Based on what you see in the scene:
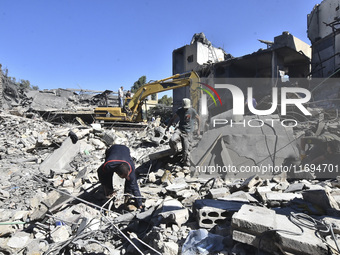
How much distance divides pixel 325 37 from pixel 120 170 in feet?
53.3

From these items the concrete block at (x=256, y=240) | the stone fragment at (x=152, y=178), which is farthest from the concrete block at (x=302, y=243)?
the stone fragment at (x=152, y=178)

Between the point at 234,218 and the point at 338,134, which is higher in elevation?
the point at 338,134

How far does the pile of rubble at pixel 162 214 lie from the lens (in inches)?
86.7

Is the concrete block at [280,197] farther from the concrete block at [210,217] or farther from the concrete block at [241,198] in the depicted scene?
the concrete block at [210,217]

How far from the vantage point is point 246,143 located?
5.65 m

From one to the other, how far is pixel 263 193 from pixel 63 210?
3.43 meters

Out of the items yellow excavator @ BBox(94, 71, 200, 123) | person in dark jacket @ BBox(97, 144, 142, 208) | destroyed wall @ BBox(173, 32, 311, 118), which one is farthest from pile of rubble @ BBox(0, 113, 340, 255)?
destroyed wall @ BBox(173, 32, 311, 118)

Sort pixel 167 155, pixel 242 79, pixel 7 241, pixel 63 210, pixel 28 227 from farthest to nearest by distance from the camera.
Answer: pixel 242 79 < pixel 167 155 < pixel 63 210 < pixel 28 227 < pixel 7 241

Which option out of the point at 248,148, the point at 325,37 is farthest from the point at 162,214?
the point at 325,37

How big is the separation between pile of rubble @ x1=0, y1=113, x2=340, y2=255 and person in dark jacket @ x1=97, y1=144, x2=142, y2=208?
0.25 metres

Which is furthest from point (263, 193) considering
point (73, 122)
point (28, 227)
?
point (73, 122)

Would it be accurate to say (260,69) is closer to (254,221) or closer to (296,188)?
(296,188)

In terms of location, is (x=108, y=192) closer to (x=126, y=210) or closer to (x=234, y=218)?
(x=126, y=210)

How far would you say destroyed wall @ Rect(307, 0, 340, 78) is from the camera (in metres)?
13.6
